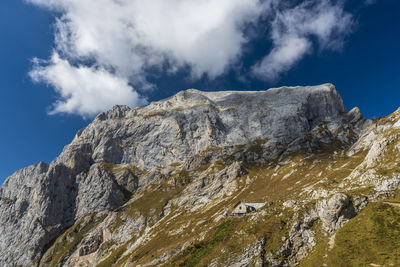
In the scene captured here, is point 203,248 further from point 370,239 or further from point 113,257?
point 113,257

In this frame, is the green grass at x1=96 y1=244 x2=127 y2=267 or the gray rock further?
the green grass at x1=96 y1=244 x2=127 y2=267

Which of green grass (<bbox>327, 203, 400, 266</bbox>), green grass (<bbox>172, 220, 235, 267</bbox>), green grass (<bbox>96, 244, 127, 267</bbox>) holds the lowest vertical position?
green grass (<bbox>327, 203, 400, 266</bbox>)

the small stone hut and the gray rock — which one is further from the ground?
the small stone hut

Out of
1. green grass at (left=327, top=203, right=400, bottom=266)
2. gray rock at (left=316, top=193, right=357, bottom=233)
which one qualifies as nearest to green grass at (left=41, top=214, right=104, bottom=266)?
gray rock at (left=316, top=193, right=357, bottom=233)

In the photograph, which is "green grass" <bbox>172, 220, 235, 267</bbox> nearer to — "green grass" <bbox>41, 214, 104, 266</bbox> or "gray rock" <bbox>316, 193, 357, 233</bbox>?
"gray rock" <bbox>316, 193, 357, 233</bbox>

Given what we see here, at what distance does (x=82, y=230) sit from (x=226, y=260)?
181467mm

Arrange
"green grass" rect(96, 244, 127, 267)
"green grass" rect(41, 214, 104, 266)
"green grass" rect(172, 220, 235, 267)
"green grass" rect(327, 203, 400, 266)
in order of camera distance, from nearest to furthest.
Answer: "green grass" rect(327, 203, 400, 266) → "green grass" rect(172, 220, 235, 267) → "green grass" rect(96, 244, 127, 267) → "green grass" rect(41, 214, 104, 266)

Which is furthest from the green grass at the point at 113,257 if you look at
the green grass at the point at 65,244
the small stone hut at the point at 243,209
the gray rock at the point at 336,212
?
the gray rock at the point at 336,212

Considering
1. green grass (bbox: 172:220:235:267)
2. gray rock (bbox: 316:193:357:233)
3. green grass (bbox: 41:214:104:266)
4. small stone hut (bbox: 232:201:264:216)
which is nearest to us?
gray rock (bbox: 316:193:357:233)

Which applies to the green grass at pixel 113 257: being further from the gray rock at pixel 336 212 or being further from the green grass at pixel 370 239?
the green grass at pixel 370 239

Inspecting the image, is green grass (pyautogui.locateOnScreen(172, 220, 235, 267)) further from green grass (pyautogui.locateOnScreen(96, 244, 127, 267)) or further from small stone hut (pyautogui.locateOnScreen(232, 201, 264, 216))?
green grass (pyautogui.locateOnScreen(96, 244, 127, 267))

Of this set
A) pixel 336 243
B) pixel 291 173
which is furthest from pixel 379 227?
pixel 291 173

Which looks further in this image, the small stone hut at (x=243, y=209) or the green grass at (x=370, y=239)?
the small stone hut at (x=243, y=209)

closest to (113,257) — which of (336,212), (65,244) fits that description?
(65,244)
